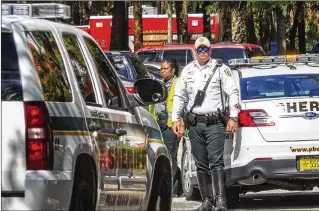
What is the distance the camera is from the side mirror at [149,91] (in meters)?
9.19

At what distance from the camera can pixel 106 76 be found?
889 centimetres

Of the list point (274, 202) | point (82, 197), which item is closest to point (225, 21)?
point (274, 202)

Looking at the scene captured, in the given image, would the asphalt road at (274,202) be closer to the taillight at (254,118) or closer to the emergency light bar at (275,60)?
the taillight at (254,118)

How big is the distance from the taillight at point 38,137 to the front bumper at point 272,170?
587cm

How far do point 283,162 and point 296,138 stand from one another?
0.92ft

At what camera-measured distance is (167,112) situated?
14.8m

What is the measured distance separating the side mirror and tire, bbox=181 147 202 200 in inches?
192

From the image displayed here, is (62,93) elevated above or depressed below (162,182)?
above

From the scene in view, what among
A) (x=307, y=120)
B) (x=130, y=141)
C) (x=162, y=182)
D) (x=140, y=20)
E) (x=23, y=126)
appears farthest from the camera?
(x=140, y=20)

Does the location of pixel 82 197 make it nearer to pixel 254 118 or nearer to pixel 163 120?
pixel 254 118

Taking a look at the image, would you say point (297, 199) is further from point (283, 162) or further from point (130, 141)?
point (130, 141)

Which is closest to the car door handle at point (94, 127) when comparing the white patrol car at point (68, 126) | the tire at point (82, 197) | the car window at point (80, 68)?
the white patrol car at point (68, 126)

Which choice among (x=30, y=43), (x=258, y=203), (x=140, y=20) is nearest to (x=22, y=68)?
(x=30, y=43)

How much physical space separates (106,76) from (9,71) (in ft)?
6.15
